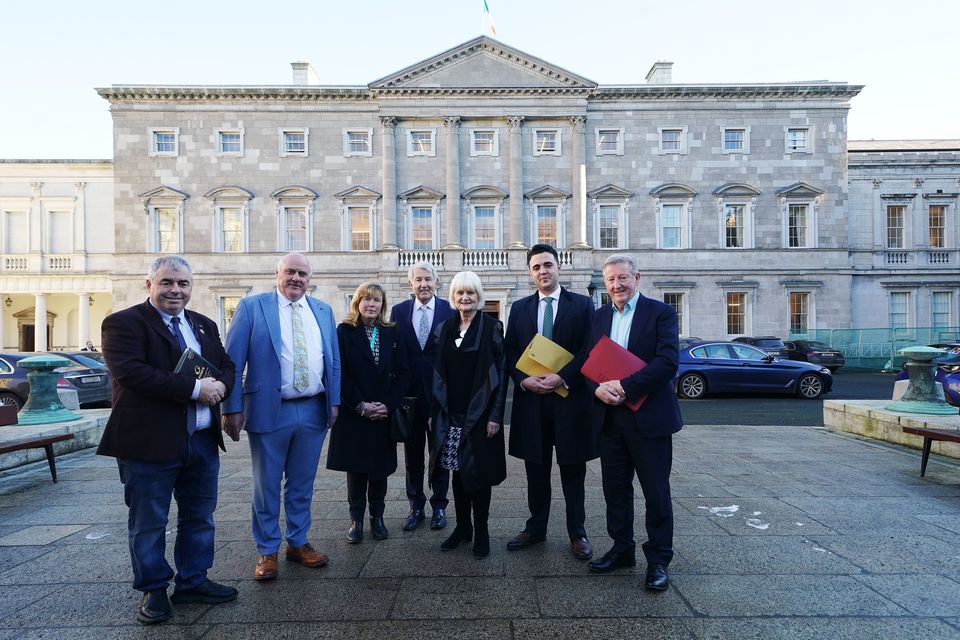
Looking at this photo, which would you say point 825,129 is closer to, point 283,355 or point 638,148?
point 638,148

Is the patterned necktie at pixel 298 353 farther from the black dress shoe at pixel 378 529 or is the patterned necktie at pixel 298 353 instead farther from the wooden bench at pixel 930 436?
the wooden bench at pixel 930 436

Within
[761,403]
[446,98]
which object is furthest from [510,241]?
[761,403]

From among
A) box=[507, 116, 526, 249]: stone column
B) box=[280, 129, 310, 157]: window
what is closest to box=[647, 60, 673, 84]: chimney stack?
box=[507, 116, 526, 249]: stone column

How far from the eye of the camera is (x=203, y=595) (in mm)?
3553

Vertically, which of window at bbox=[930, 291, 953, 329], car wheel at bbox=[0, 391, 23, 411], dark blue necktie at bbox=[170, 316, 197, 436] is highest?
window at bbox=[930, 291, 953, 329]

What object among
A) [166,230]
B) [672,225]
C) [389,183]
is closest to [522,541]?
[389,183]

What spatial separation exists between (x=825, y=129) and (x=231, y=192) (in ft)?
111

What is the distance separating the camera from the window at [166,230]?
97.7ft

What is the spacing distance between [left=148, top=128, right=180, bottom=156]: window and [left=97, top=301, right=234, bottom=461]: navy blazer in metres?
31.6

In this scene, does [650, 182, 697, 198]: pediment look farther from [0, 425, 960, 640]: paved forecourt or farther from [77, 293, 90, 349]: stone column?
[77, 293, 90, 349]: stone column

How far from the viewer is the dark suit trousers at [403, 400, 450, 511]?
16.6ft

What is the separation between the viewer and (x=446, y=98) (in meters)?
29.9

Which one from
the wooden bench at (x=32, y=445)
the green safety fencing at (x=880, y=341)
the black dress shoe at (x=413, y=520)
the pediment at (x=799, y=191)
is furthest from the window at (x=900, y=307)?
the wooden bench at (x=32, y=445)

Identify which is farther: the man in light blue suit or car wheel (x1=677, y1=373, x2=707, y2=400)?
car wheel (x1=677, y1=373, x2=707, y2=400)
